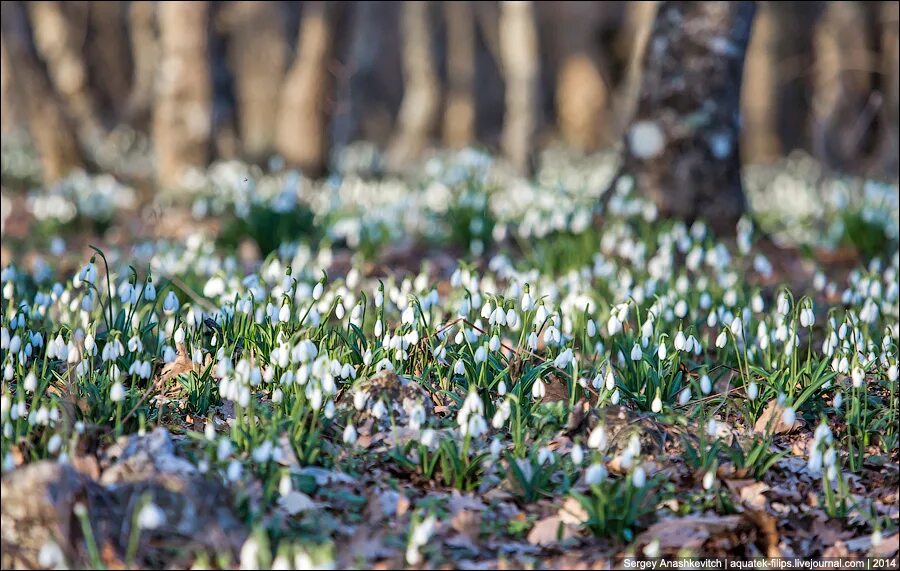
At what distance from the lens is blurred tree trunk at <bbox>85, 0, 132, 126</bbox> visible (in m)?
25.2

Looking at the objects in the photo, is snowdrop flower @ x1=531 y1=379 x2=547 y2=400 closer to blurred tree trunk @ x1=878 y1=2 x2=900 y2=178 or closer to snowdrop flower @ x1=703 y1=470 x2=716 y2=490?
snowdrop flower @ x1=703 y1=470 x2=716 y2=490

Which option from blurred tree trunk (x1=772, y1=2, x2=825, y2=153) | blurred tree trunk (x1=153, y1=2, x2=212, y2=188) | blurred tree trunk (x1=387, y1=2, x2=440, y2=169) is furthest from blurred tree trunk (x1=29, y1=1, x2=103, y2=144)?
blurred tree trunk (x1=772, y1=2, x2=825, y2=153)

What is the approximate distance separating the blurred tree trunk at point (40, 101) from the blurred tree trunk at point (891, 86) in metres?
8.07

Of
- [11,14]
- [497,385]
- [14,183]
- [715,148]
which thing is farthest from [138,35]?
[497,385]

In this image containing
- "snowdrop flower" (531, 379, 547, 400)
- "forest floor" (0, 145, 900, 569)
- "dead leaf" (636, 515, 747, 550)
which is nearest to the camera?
"forest floor" (0, 145, 900, 569)

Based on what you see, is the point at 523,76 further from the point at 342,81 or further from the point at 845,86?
the point at 845,86

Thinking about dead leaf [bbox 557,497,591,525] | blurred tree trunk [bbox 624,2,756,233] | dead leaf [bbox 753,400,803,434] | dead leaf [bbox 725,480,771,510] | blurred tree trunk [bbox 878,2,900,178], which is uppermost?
blurred tree trunk [bbox 878,2,900,178]

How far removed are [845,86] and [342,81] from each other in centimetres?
615

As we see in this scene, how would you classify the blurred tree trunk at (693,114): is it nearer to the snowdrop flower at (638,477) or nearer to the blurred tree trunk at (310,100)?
the snowdrop flower at (638,477)

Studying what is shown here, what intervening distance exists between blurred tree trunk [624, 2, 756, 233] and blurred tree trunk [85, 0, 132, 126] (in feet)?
63.7

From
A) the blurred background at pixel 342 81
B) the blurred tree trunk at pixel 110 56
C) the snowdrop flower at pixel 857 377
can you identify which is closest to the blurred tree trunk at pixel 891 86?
the blurred background at pixel 342 81

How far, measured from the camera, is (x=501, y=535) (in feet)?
11.0

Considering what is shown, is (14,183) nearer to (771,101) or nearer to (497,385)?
(497,385)

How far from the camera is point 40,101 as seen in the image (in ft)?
34.6
